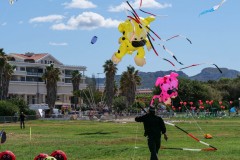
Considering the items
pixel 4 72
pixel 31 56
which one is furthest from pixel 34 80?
pixel 4 72

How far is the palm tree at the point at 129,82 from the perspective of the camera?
331 ft

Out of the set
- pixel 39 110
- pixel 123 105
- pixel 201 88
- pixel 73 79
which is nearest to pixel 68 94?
pixel 73 79

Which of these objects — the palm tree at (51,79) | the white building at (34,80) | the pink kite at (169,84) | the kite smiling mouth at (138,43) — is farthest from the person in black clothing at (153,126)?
the white building at (34,80)

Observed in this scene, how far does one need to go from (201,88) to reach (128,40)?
92.2 metres

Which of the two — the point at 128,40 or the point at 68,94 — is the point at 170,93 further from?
the point at 68,94

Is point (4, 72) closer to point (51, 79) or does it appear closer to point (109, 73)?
point (51, 79)

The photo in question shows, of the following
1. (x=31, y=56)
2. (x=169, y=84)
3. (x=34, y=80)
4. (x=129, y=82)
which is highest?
(x=31, y=56)

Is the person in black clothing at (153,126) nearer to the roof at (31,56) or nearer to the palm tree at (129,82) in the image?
the palm tree at (129,82)

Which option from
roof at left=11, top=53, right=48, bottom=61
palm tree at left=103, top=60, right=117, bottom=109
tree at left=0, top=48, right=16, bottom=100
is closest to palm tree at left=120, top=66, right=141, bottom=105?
palm tree at left=103, top=60, right=117, bottom=109

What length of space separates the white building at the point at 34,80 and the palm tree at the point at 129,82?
2702 centimetres

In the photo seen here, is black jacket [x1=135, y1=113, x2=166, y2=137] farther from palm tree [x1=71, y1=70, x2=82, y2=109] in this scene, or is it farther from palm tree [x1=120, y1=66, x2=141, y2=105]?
palm tree [x1=71, y1=70, x2=82, y2=109]

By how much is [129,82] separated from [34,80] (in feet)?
114

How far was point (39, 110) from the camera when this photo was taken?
81.8 metres

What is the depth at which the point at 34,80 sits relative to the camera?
127m
